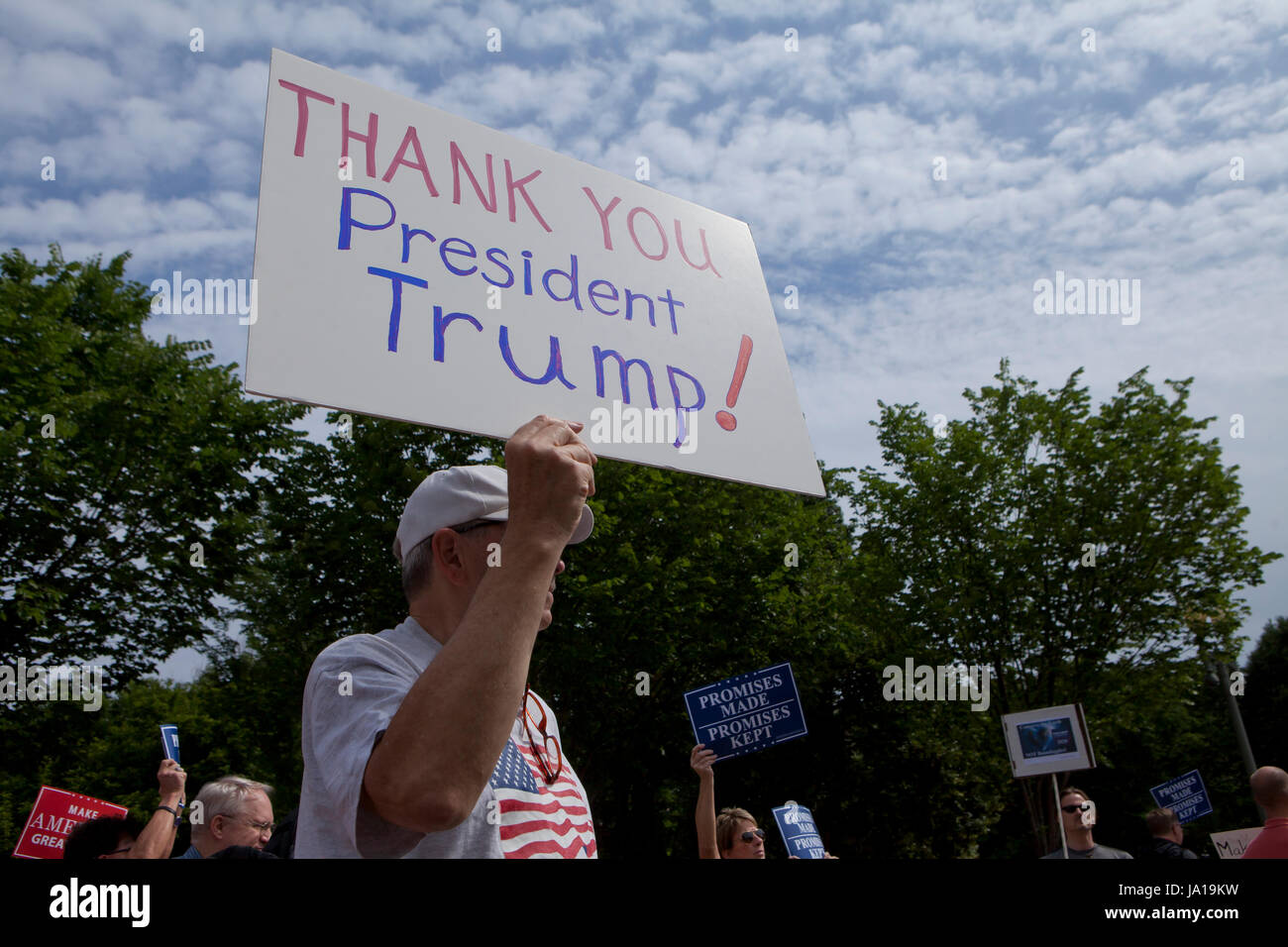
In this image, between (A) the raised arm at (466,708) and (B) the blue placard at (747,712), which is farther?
(B) the blue placard at (747,712)

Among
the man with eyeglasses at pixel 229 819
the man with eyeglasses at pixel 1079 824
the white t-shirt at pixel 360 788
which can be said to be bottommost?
the man with eyeglasses at pixel 1079 824

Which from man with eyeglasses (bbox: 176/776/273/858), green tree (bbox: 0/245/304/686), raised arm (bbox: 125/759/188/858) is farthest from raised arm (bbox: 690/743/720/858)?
green tree (bbox: 0/245/304/686)

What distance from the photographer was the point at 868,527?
22.8 metres

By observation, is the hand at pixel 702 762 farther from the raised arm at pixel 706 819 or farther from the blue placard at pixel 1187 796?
the blue placard at pixel 1187 796

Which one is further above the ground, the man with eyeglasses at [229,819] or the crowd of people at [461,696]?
the crowd of people at [461,696]

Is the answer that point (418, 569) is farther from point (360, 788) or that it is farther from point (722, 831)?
point (722, 831)

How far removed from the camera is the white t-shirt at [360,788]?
4.08 ft

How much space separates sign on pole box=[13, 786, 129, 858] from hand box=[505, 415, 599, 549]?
9.05 metres

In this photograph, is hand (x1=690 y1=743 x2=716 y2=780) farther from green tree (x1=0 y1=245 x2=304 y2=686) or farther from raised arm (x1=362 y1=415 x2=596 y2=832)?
green tree (x1=0 y1=245 x2=304 y2=686)

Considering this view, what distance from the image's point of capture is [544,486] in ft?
4.61

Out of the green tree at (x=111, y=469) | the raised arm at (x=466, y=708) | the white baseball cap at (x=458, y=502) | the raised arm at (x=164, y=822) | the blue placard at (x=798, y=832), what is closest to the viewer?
the raised arm at (x=466, y=708)

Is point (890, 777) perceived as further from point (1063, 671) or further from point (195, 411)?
point (195, 411)

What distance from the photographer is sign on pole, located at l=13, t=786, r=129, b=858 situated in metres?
8.70

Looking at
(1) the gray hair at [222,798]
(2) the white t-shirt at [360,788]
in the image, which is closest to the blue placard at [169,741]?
(1) the gray hair at [222,798]
